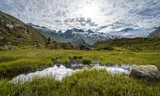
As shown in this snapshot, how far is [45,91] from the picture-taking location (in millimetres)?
7367

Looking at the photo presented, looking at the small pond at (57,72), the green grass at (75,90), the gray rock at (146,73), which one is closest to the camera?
the green grass at (75,90)

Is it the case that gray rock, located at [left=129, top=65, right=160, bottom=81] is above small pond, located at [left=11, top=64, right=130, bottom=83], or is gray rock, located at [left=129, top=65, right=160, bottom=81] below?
above

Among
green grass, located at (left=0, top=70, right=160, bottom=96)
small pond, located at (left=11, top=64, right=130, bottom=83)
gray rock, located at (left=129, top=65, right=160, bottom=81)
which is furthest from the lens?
small pond, located at (left=11, top=64, right=130, bottom=83)

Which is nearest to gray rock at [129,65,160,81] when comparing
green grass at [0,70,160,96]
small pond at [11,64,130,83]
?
green grass at [0,70,160,96]

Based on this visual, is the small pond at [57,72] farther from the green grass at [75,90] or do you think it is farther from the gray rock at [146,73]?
the gray rock at [146,73]

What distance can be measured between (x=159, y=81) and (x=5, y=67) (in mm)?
22901

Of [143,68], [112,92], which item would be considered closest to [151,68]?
[143,68]

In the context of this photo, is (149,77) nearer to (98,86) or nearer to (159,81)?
(159,81)

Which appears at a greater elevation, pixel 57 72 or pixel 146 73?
pixel 146 73

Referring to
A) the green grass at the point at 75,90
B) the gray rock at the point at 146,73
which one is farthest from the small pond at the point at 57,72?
Result: the gray rock at the point at 146,73

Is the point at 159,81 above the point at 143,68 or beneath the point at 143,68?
beneath

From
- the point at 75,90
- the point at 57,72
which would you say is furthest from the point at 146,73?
the point at 57,72

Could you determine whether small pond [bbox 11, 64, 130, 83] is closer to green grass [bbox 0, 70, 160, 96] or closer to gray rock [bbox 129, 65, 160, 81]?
green grass [bbox 0, 70, 160, 96]

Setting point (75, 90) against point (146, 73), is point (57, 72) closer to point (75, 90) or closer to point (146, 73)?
point (75, 90)
